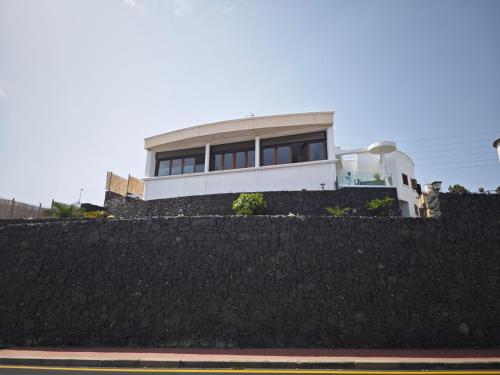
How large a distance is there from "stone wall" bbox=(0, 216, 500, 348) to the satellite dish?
839 cm

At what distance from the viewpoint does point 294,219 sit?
8516 mm

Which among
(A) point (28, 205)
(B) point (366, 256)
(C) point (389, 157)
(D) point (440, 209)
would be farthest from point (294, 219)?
(A) point (28, 205)

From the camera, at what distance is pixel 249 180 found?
15719 millimetres

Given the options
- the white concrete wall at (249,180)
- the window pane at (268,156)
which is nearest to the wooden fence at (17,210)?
the white concrete wall at (249,180)

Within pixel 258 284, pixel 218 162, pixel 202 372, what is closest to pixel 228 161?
pixel 218 162

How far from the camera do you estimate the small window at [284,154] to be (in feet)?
52.6

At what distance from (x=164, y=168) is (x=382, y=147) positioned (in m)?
13.7

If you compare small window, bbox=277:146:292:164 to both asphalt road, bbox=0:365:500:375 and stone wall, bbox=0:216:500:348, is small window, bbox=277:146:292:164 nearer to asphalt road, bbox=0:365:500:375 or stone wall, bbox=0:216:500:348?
stone wall, bbox=0:216:500:348

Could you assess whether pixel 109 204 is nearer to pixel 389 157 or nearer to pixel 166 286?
pixel 166 286

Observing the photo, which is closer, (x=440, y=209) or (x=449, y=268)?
(x=449, y=268)

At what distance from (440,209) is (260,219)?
17.7 feet

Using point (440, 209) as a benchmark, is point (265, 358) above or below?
below

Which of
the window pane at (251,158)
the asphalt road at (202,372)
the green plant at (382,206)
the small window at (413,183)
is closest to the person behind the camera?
the asphalt road at (202,372)

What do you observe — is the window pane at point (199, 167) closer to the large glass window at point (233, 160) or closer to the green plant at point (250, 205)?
the large glass window at point (233, 160)
